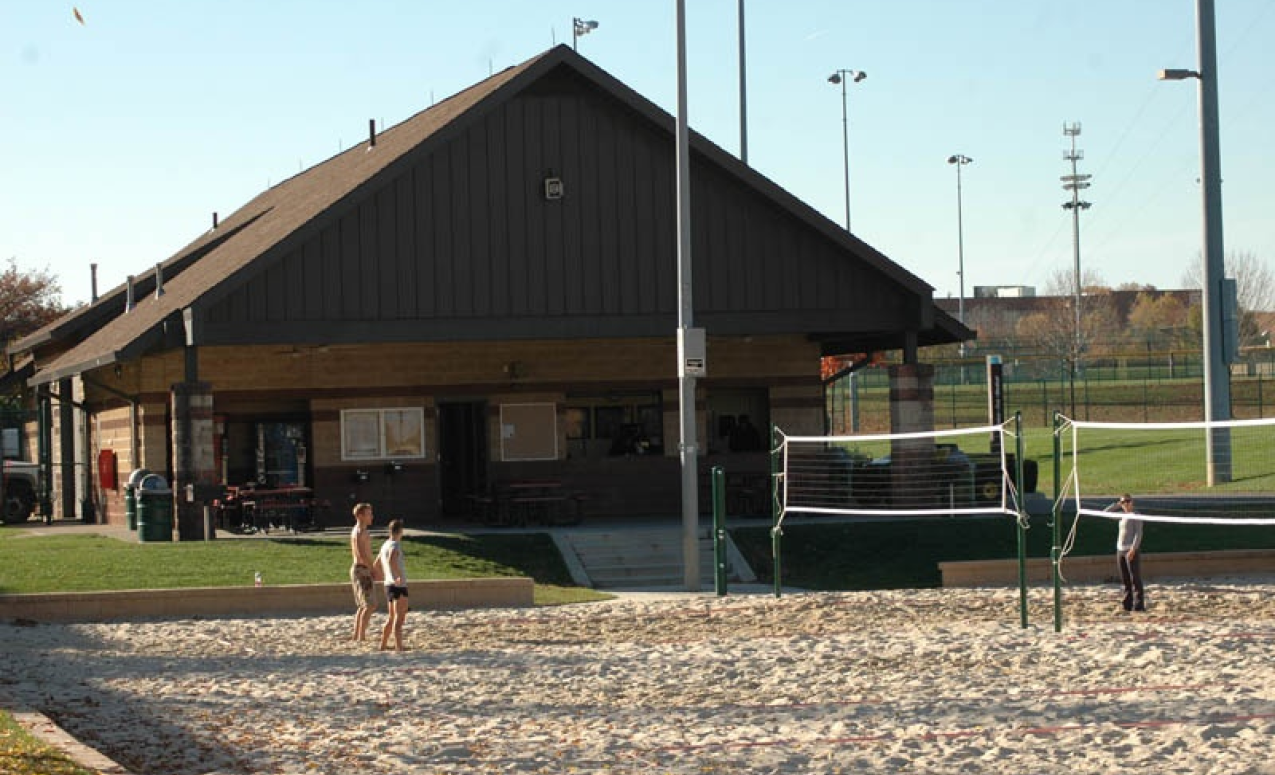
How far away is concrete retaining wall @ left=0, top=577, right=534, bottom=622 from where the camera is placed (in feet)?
68.5

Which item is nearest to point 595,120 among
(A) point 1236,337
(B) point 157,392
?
(B) point 157,392

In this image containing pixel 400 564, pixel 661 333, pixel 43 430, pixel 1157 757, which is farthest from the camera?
pixel 43 430

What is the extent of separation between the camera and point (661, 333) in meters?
27.4

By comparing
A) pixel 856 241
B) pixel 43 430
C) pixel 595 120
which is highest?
pixel 595 120

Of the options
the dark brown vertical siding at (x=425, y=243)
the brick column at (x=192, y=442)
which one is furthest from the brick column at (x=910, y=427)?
the brick column at (x=192, y=442)

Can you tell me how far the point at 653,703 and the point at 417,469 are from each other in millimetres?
18208

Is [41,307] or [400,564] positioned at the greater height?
[41,307]

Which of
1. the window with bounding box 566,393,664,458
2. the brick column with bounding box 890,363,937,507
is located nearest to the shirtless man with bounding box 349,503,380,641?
the brick column with bounding box 890,363,937,507

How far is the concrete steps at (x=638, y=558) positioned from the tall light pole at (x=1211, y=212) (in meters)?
11.1

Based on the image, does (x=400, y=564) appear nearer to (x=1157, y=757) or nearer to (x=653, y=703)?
(x=653, y=703)

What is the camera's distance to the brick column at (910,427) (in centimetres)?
2847

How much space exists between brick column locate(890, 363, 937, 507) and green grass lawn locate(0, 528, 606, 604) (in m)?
5.99

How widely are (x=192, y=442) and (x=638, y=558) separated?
7010 mm

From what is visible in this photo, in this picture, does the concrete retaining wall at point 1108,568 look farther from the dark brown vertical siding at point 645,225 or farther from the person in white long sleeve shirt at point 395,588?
the person in white long sleeve shirt at point 395,588
